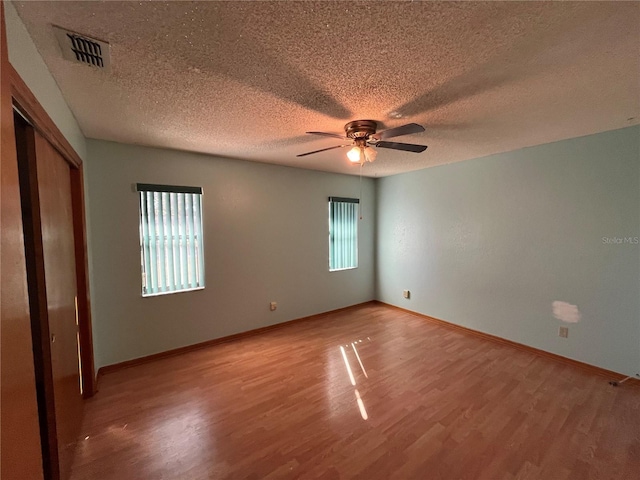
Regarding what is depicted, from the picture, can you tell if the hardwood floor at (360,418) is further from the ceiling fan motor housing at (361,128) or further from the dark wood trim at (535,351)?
the ceiling fan motor housing at (361,128)

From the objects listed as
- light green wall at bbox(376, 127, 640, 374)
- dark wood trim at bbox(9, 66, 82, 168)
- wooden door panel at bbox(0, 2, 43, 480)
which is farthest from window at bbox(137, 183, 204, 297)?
light green wall at bbox(376, 127, 640, 374)

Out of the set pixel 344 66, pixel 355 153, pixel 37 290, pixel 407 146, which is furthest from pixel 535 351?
pixel 37 290

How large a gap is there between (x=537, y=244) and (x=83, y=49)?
14.1 feet

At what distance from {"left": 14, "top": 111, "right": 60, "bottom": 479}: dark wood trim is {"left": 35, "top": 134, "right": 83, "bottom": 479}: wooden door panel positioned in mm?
51

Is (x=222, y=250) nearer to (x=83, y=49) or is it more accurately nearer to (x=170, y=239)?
(x=170, y=239)

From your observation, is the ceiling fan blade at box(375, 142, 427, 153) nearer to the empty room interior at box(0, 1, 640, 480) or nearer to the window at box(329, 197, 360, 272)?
the empty room interior at box(0, 1, 640, 480)

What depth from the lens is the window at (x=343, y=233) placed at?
4668 millimetres

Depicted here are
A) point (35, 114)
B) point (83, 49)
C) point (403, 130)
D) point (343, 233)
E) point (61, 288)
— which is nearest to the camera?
point (35, 114)

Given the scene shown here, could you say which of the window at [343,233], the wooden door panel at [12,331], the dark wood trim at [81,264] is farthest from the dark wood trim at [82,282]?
the window at [343,233]

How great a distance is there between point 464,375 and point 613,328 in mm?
1553

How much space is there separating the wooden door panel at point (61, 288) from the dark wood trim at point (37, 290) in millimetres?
51

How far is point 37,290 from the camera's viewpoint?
53.9 inches

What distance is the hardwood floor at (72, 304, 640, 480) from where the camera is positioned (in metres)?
1.71

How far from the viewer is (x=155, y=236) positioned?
3088 mm
